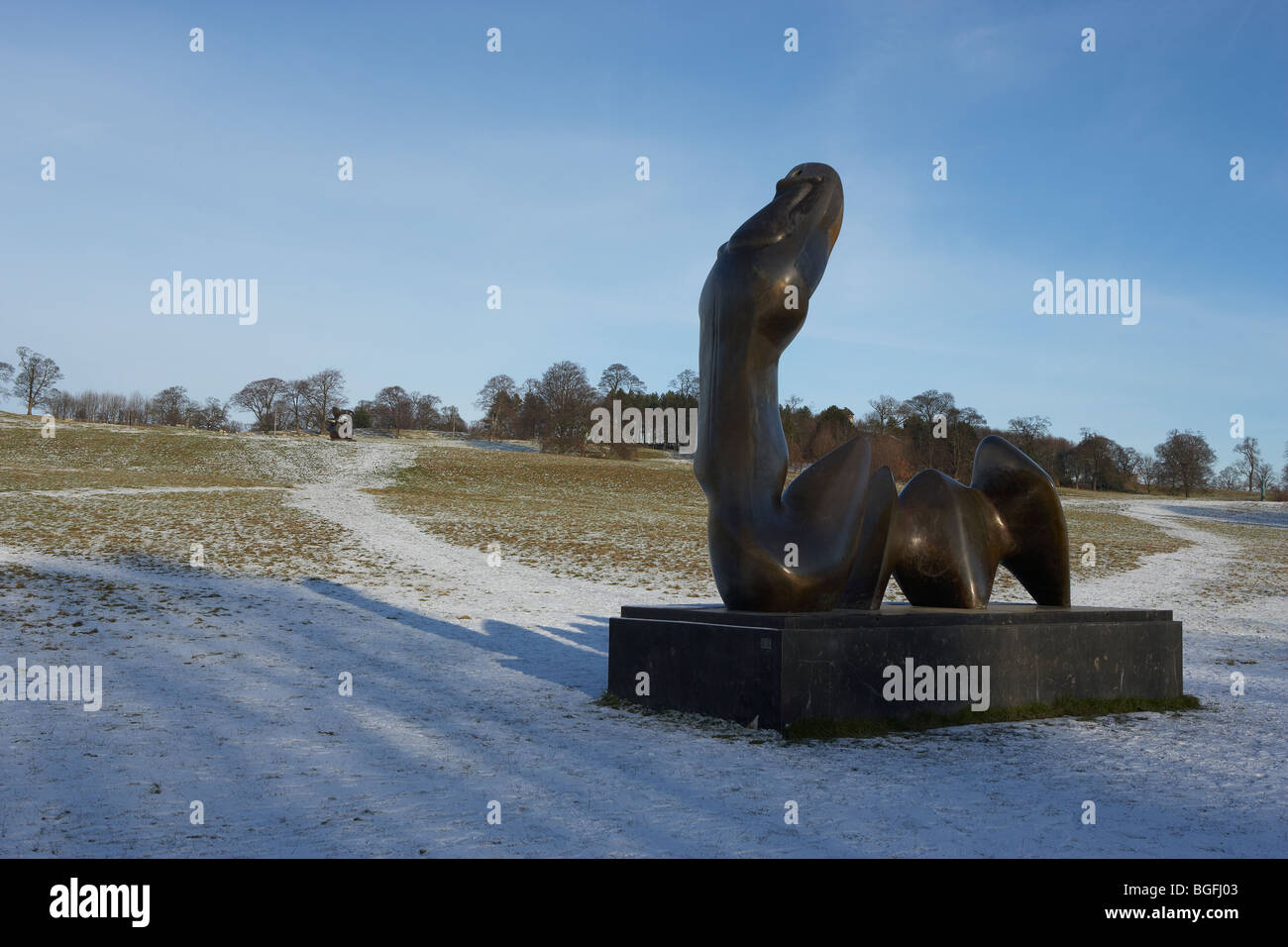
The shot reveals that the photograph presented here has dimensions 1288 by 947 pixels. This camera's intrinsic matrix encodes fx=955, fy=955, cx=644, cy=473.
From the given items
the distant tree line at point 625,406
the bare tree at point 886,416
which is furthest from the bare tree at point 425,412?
the bare tree at point 886,416

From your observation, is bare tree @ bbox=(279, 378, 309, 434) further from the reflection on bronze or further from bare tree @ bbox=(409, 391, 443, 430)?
the reflection on bronze

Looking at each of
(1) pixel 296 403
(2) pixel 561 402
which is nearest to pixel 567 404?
(2) pixel 561 402

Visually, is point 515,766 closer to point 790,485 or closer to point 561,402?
point 790,485

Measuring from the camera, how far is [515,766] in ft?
21.7

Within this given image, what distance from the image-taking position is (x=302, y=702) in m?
8.99

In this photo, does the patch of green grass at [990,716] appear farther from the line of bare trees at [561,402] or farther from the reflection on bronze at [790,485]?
the line of bare trees at [561,402]

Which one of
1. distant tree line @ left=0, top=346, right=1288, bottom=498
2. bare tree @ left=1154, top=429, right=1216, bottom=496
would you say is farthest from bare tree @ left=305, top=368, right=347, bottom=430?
bare tree @ left=1154, top=429, right=1216, bottom=496

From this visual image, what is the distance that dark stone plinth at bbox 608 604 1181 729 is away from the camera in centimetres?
768

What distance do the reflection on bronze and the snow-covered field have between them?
4.79 feet

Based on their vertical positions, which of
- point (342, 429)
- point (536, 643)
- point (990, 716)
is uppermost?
point (342, 429)

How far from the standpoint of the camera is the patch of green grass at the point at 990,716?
757 centimetres

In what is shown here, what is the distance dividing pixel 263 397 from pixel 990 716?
97804mm

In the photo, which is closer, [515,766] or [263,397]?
[515,766]

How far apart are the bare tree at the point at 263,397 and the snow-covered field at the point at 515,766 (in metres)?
88.3
